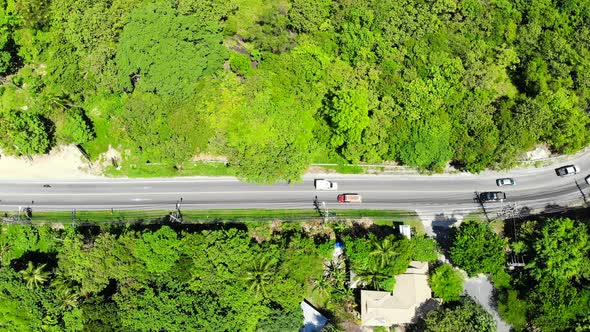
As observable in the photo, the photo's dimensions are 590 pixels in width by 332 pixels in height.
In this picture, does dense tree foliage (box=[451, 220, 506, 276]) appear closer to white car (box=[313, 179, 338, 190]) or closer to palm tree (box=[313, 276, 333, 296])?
palm tree (box=[313, 276, 333, 296])

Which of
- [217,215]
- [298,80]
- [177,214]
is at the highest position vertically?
[298,80]

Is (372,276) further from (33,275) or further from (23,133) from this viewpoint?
(23,133)

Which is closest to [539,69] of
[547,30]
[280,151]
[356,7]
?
[547,30]

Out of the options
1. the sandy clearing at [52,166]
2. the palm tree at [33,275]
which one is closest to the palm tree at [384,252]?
the sandy clearing at [52,166]

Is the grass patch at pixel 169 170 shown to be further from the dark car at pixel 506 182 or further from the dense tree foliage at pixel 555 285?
the dense tree foliage at pixel 555 285

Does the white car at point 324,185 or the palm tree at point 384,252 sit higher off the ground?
the white car at point 324,185

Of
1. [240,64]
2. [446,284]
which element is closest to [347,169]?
[446,284]

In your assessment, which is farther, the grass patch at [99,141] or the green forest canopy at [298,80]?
the grass patch at [99,141]
